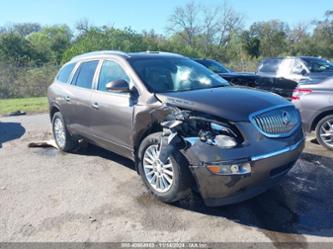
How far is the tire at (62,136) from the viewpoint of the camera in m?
6.79

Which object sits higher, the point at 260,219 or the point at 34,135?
the point at 260,219

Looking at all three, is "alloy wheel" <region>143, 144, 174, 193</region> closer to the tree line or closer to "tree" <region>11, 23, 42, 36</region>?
the tree line

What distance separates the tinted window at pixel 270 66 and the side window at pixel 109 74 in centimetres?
923

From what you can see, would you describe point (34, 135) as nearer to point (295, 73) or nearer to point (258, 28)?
point (295, 73)

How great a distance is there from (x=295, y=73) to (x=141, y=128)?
9.63 metres

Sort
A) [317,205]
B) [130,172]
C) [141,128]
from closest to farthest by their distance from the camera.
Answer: [317,205]
[141,128]
[130,172]

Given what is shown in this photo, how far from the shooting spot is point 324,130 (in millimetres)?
6656

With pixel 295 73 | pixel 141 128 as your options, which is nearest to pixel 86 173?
pixel 141 128

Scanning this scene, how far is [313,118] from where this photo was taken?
21.9ft

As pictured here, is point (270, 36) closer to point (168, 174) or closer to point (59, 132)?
point (59, 132)

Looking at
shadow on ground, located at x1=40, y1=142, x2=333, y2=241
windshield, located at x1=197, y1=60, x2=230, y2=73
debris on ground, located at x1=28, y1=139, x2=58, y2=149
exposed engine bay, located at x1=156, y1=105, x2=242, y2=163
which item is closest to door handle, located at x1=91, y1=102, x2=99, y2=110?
exposed engine bay, located at x1=156, y1=105, x2=242, y2=163

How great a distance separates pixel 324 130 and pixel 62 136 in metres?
4.90

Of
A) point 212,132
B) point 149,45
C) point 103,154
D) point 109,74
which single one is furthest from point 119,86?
point 149,45

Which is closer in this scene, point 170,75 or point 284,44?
point 170,75
